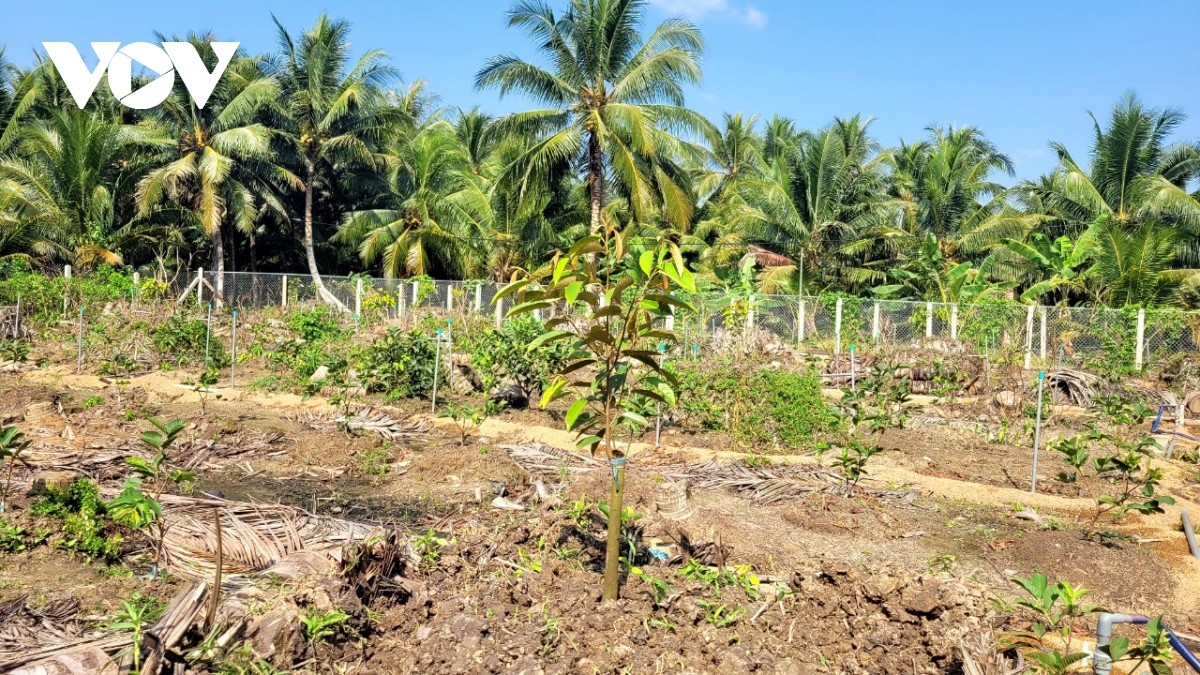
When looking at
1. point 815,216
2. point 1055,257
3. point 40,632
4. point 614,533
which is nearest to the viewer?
point 40,632

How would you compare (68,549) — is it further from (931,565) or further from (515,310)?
(931,565)

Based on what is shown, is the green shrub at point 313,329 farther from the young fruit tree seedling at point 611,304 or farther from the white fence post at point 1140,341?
the white fence post at point 1140,341

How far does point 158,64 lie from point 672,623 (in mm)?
27280

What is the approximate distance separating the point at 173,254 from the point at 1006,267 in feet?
87.6

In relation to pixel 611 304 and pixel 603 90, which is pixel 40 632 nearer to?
pixel 611 304

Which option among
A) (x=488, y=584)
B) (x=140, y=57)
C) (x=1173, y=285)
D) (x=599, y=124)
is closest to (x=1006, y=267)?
(x=1173, y=285)

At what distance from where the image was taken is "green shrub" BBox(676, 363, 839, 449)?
1003cm

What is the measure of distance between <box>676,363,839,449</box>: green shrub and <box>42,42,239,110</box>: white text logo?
818 inches

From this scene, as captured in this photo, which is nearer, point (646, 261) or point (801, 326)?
point (646, 261)

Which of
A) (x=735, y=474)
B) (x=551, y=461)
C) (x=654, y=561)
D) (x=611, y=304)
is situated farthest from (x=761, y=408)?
(x=611, y=304)

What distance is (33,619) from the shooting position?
4090 millimetres

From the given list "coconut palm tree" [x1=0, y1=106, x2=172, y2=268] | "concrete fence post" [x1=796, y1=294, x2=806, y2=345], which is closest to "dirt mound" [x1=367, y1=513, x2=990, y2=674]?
"concrete fence post" [x1=796, y1=294, x2=806, y2=345]

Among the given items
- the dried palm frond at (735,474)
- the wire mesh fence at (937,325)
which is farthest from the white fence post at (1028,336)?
the dried palm frond at (735,474)

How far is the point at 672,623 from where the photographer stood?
4.27 m
